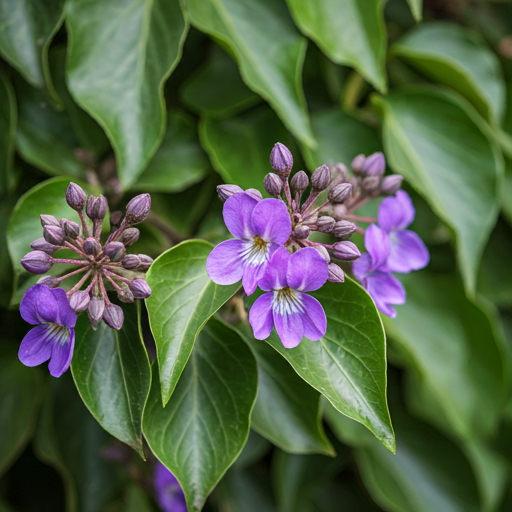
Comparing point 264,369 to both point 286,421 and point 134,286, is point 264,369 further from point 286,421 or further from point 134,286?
point 134,286

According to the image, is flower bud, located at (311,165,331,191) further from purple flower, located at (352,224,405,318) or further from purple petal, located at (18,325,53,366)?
purple petal, located at (18,325,53,366)

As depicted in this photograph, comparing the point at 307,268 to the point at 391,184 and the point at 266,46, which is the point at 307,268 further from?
the point at 266,46

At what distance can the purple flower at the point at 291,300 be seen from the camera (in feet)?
1.79

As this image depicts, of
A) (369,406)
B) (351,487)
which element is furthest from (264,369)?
(351,487)

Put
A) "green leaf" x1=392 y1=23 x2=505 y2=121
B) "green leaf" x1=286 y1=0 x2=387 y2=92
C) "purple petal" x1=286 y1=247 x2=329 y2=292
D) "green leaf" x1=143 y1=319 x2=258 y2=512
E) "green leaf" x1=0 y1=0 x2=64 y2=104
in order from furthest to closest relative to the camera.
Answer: "green leaf" x1=392 y1=23 x2=505 y2=121, "green leaf" x1=286 y1=0 x2=387 y2=92, "green leaf" x1=0 y1=0 x2=64 y2=104, "green leaf" x1=143 y1=319 x2=258 y2=512, "purple petal" x1=286 y1=247 x2=329 y2=292

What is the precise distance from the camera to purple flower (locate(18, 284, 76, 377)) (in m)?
0.54

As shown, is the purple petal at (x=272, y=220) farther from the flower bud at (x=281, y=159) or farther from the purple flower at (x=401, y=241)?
the purple flower at (x=401, y=241)

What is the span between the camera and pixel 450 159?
1.07 meters

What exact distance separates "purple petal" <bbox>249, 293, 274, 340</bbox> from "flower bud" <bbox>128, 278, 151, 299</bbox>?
0.38ft

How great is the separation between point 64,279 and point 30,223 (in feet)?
0.49

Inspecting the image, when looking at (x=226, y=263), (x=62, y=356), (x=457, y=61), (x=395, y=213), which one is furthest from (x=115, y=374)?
(x=457, y=61)

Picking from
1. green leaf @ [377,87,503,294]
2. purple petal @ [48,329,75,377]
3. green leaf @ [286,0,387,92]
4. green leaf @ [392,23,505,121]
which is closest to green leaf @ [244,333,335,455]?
purple petal @ [48,329,75,377]

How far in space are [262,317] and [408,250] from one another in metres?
0.31

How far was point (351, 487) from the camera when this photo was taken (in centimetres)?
140
